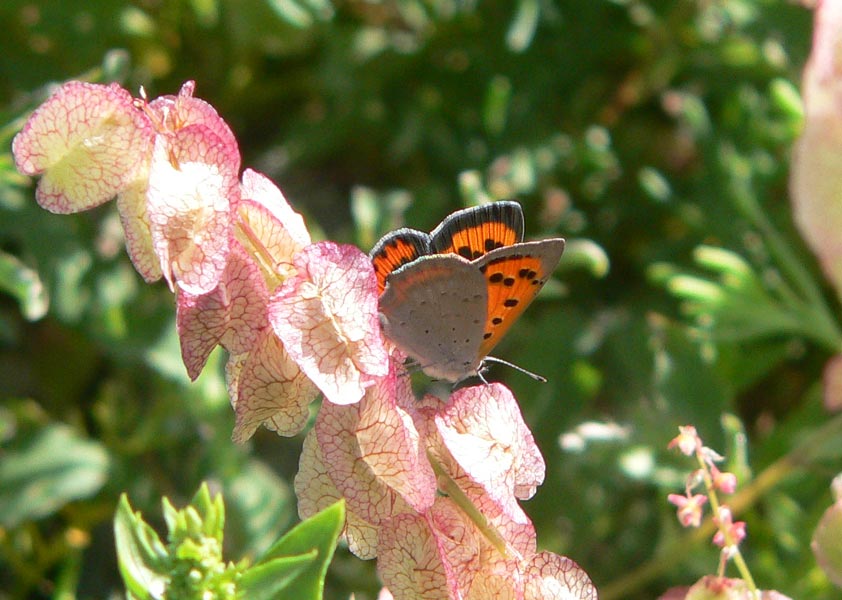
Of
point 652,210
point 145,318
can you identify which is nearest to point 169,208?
point 145,318

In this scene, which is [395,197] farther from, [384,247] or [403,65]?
[384,247]

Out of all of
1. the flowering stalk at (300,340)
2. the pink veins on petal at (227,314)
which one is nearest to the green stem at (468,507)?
the flowering stalk at (300,340)

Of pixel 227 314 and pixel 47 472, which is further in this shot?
pixel 47 472

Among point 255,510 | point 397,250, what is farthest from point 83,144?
point 255,510

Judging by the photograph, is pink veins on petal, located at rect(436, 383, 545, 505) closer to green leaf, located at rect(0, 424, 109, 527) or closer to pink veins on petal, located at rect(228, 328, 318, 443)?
pink veins on petal, located at rect(228, 328, 318, 443)

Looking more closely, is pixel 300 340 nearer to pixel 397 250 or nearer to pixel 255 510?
pixel 397 250

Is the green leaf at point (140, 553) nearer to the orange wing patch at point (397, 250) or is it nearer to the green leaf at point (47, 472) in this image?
the orange wing patch at point (397, 250)
